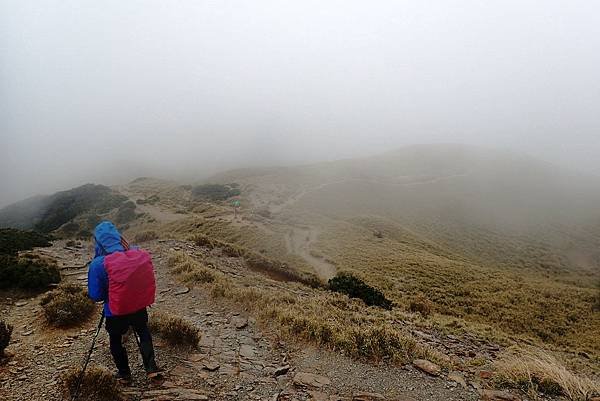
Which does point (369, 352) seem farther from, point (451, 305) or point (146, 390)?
point (451, 305)

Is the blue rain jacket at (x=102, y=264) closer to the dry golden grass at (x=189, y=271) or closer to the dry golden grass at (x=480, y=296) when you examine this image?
the dry golden grass at (x=189, y=271)

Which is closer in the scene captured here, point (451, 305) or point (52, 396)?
point (52, 396)

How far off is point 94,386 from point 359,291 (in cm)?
1381

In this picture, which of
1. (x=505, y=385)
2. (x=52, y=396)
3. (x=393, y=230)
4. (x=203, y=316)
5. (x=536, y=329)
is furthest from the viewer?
(x=393, y=230)

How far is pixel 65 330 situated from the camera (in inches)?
293

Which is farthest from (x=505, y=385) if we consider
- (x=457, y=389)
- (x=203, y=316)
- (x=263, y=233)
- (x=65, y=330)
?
(x=263, y=233)

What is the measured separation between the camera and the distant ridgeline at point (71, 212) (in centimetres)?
A: 4604

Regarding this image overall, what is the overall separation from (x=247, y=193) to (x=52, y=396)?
2273 inches

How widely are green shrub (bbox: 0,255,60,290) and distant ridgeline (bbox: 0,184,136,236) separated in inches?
1224

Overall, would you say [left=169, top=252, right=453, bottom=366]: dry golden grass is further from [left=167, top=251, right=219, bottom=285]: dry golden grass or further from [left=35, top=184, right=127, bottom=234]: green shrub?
[left=35, top=184, right=127, bottom=234]: green shrub

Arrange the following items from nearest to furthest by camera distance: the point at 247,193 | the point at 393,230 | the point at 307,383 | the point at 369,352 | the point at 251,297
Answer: the point at 307,383 → the point at 369,352 → the point at 251,297 → the point at 393,230 → the point at 247,193

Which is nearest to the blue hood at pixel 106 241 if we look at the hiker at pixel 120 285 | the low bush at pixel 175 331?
the hiker at pixel 120 285

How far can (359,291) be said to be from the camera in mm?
16984

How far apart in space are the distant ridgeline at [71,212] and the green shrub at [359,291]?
33.9m
